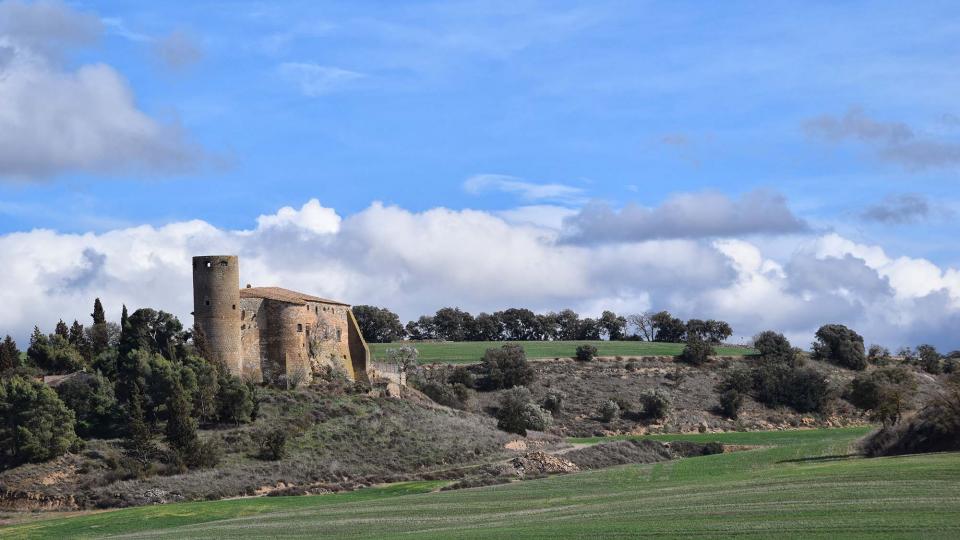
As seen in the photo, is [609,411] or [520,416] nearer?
[520,416]

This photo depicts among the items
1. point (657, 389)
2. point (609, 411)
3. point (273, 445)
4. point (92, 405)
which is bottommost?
point (609, 411)

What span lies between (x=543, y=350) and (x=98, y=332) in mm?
48519

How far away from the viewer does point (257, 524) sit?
127ft

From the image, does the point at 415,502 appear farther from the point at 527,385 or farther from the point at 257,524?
the point at 527,385

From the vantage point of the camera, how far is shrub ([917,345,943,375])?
112062 mm

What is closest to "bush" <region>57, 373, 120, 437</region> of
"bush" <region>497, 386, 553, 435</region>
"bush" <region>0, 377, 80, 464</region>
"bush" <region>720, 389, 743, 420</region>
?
"bush" <region>0, 377, 80, 464</region>

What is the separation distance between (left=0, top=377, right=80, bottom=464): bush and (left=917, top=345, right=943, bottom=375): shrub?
81649mm

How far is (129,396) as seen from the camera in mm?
62031

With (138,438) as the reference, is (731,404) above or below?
below

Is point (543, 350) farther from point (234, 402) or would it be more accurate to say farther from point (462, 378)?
point (234, 402)

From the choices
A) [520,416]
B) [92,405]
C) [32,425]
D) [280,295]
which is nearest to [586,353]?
[520,416]

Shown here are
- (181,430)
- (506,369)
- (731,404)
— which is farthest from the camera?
(506,369)

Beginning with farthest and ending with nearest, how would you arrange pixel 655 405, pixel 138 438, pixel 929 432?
pixel 655 405, pixel 138 438, pixel 929 432

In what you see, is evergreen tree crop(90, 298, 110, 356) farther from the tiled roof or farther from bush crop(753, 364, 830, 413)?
→ bush crop(753, 364, 830, 413)
